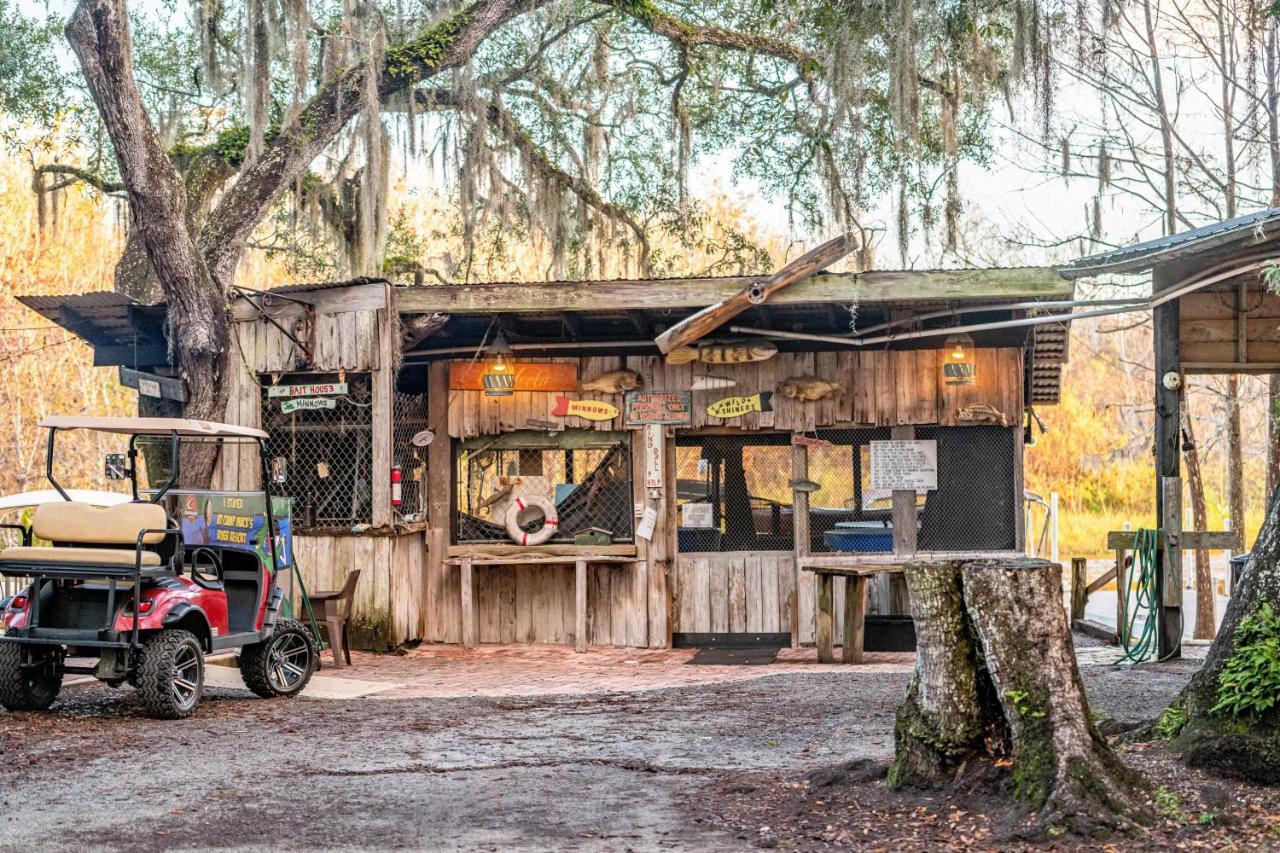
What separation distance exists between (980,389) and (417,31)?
7878 mm

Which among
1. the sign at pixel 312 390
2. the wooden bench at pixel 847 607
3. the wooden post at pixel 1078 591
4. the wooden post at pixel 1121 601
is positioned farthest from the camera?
the wooden post at pixel 1078 591

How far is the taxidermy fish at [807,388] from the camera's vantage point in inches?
492

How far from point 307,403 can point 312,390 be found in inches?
5.3

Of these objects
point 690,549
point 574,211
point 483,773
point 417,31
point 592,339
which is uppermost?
point 417,31

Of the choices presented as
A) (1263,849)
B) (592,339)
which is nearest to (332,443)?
(592,339)

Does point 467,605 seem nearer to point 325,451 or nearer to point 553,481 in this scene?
point 553,481

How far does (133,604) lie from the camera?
26.3 ft

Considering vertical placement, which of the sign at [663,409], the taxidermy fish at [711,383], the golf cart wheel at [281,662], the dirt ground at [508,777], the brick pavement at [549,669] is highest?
the taxidermy fish at [711,383]

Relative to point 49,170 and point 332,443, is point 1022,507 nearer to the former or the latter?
point 332,443

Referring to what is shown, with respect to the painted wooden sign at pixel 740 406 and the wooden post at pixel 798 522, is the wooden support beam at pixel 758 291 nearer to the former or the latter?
the painted wooden sign at pixel 740 406

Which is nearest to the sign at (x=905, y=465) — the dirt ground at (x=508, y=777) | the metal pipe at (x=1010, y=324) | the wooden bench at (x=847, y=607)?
the metal pipe at (x=1010, y=324)

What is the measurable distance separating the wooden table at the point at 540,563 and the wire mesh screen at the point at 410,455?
0.63m

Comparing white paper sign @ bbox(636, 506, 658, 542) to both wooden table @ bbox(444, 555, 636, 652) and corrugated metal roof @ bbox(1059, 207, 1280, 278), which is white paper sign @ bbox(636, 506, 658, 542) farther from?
corrugated metal roof @ bbox(1059, 207, 1280, 278)

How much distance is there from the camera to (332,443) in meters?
12.4
